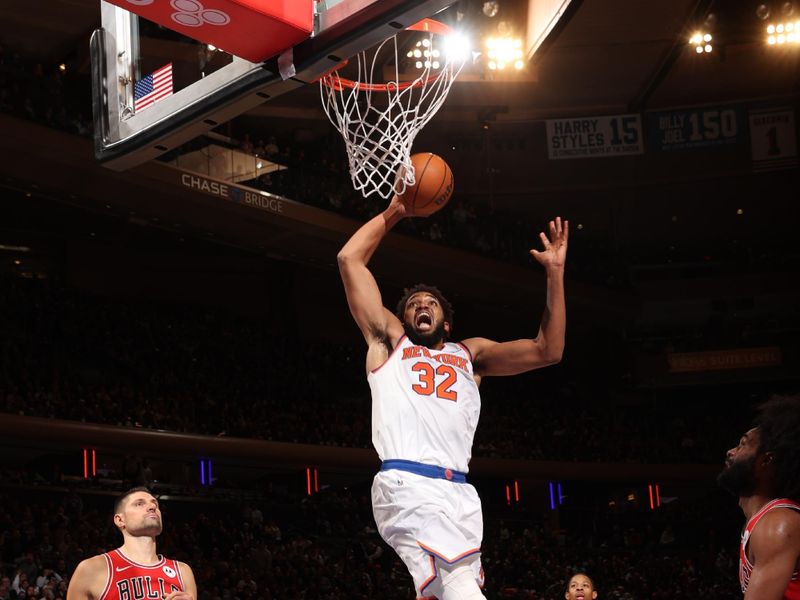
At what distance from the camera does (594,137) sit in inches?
972

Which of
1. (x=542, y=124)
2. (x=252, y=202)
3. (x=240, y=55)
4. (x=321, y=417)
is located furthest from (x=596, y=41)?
(x=240, y=55)

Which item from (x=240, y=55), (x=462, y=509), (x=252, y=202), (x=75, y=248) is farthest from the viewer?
(x=75, y=248)

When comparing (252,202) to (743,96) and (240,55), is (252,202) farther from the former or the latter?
(240,55)

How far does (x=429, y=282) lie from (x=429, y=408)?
1951 centimetres

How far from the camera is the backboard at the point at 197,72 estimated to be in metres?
4.84

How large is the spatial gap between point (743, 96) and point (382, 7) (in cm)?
2248

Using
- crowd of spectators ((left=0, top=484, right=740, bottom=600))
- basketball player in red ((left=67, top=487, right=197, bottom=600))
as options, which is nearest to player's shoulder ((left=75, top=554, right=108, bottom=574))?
basketball player in red ((left=67, top=487, right=197, bottom=600))

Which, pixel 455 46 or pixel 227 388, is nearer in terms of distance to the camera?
pixel 455 46

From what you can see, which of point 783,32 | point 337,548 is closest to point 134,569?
point 337,548

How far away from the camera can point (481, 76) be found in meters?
20.2

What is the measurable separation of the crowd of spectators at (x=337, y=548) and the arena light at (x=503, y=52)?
8.85 m

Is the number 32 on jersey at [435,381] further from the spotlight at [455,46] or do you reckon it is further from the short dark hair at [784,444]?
the spotlight at [455,46]

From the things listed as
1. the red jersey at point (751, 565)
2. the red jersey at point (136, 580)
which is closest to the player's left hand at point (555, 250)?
the red jersey at point (751, 565)

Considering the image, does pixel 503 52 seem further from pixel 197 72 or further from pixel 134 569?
pixel 134 569
